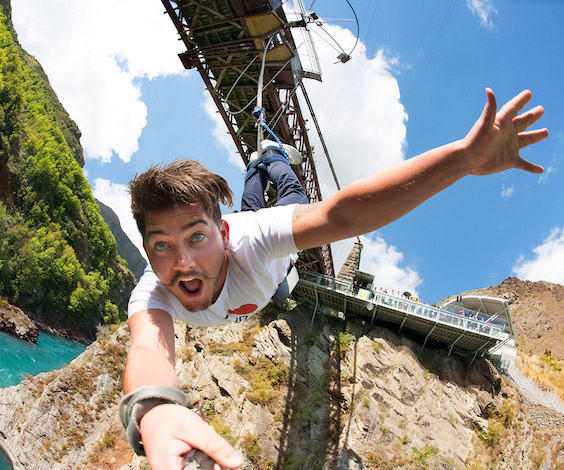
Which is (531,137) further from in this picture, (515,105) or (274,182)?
(274,182)

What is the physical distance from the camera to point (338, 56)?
9188 millimetres

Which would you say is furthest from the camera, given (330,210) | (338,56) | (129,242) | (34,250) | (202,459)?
(129,242)

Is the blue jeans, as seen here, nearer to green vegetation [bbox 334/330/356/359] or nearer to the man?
the man

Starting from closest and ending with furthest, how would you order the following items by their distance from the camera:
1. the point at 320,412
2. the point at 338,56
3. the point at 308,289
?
the point at 338,56, the point at 320,412, the point at 308,289

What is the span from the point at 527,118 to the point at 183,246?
1.71 meters

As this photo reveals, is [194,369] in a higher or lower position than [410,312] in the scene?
lower

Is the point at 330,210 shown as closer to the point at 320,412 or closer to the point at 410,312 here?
the point at 320,412

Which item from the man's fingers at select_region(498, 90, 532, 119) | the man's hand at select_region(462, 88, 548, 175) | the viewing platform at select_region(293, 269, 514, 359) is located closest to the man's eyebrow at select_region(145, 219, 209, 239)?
the man's hand at select_region(462, 88, 548, 175)

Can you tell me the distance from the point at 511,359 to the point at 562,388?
336 cm

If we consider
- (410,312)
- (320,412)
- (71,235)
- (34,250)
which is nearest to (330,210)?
(320,412)

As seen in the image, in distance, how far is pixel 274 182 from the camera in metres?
3.74

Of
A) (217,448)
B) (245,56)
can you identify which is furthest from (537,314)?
(217,448)

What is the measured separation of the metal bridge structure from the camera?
26.6ft

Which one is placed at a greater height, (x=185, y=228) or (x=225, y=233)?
(x=225, y=233)
